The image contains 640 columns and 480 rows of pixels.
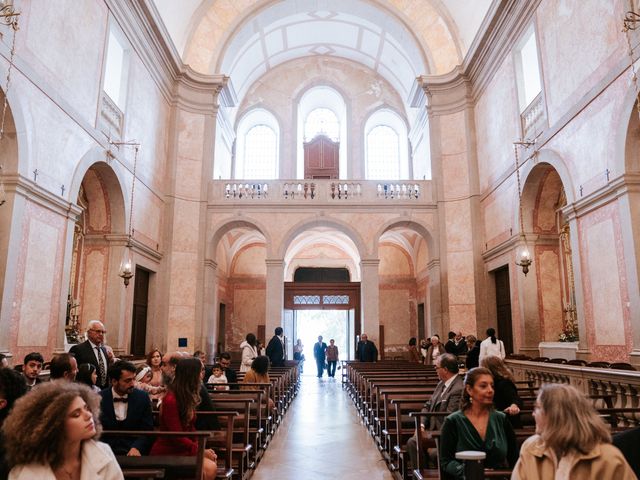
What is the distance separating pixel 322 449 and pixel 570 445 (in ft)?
16.8

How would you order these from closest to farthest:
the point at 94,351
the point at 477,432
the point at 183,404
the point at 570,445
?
the point at 570,445 < the point at 477,432 < the point at 183,404 < the point at 94,351

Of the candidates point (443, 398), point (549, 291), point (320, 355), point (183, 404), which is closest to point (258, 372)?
point (443, 398)

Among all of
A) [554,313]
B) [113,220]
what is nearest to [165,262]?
[113,220]

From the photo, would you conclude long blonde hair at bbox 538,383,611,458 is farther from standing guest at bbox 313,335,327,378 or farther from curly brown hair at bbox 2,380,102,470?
standing guest at bbox 313,335,327,378

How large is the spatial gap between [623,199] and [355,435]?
5.75 metres

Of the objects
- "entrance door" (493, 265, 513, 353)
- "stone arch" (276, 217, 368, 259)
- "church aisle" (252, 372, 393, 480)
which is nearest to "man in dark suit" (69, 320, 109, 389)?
"church aisle" (252, 372, 393, 480)

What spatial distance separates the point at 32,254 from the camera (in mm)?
8594

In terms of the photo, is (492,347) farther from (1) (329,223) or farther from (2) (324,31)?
(2) (324,31)

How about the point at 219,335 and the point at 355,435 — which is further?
the point at 219,335

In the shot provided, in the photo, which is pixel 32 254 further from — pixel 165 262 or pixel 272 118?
pixel 272 118

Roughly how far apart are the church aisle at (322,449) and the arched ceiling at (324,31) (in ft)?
38.6

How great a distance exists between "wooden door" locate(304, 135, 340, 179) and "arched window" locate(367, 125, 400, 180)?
1.88 meters

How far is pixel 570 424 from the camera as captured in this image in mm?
2227

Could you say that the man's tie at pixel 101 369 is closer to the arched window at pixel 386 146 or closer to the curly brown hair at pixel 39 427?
the curly brown hair at pixel 39 427
